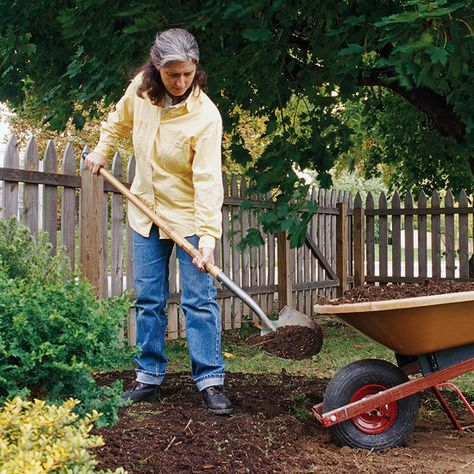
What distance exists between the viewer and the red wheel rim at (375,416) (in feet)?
10.4

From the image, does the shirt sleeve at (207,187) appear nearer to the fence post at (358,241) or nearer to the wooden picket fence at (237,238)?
the wooden picket fence at (237,238)

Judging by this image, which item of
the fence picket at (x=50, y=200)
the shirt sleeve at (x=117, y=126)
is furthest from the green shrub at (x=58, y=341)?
the fence picket at (x=50, y=200)

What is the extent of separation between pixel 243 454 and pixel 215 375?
2.19 feet

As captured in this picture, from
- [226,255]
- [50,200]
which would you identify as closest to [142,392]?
[50,200]

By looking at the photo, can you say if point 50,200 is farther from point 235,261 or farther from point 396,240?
point 396,240

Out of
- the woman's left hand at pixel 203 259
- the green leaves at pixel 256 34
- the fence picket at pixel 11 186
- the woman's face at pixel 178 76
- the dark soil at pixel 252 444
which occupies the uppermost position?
the green leaves at pixel 256 34

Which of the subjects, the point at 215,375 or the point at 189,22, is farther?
the point at 189,22

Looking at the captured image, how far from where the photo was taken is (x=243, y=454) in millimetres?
2916

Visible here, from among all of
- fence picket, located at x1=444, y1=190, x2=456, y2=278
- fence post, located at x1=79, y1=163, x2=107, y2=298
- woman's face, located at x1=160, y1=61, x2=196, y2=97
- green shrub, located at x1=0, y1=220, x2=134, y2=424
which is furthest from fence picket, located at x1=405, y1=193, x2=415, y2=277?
green shrub, located at x1=0, y1=220, x2=134, y2=424

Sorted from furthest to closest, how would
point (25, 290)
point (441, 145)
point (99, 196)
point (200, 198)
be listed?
1. point (441, 145)
2. point (99, 196)
3. point (200, 198)
4. point (25, 290)

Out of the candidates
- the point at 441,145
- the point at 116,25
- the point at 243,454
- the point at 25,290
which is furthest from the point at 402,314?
the point at 441,145

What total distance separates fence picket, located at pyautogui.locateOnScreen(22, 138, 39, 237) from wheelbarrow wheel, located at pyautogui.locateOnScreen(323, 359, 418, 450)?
264 cm

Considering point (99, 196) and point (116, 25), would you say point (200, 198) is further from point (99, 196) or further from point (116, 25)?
point (116, 25)

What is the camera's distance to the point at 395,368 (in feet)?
10.5
